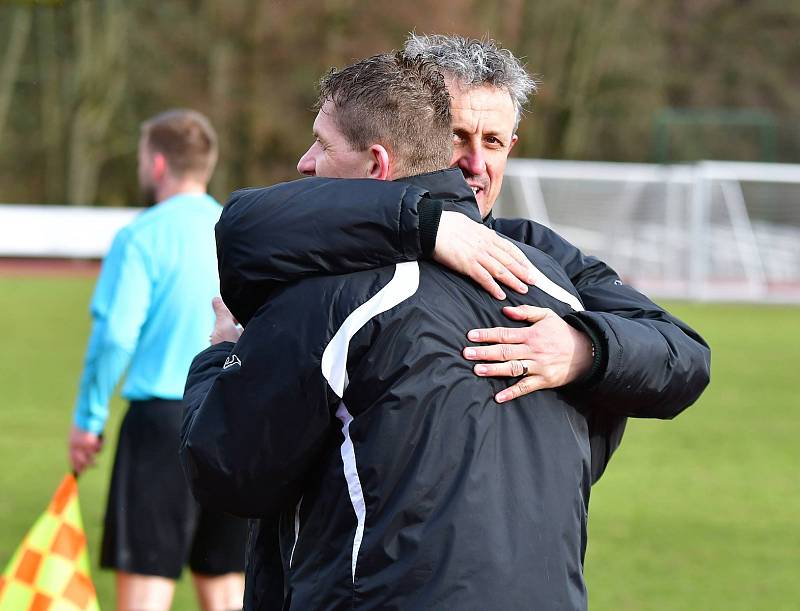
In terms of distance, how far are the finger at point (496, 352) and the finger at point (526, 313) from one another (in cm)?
6

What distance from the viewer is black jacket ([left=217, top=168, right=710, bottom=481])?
203cm

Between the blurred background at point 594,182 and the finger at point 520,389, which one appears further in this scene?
the blurred background at point 594,182

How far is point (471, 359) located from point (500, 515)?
26 cm

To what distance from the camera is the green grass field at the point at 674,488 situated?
243 inches

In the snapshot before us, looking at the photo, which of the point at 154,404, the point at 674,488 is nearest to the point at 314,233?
the point at 154,404

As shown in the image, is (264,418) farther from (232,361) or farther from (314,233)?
(314,233)

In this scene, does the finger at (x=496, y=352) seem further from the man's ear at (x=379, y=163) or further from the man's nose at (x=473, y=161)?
the man's nose at (x=473, y=161)

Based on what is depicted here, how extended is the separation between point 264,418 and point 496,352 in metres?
0.40

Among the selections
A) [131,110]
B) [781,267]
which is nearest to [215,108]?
[131,110]

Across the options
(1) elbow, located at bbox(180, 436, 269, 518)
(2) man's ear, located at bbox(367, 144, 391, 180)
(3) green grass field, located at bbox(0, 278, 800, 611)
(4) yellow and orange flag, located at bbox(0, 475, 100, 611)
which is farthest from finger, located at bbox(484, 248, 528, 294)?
(3) green grass field, located at bbox(0, 278, 800, 611)

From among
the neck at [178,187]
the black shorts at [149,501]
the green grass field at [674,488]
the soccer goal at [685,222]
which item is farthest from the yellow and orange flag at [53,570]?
the soccer goal at [685,222]

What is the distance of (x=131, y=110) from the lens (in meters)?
33.9

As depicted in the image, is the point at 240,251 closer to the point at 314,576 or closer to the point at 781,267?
the point at 314,576

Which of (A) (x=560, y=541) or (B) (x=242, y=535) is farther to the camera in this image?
(B) (x=242, y=535)
